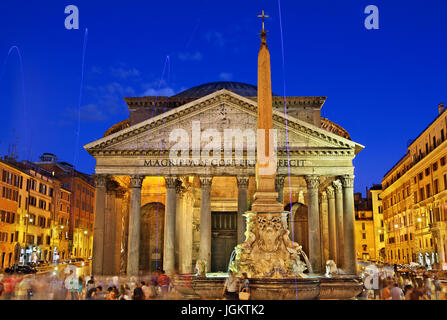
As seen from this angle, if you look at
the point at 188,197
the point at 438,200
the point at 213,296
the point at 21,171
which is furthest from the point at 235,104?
the point at 21,171

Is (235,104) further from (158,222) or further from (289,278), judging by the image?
(289,278)

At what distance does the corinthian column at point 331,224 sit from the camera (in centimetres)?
3209

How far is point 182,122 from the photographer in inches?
1149

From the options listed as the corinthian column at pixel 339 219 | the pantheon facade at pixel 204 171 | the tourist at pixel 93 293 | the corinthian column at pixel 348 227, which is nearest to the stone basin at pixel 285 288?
the tourist at pixel 93 293

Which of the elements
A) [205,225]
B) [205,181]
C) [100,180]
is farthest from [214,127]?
[100,180]

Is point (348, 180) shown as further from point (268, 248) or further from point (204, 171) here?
point (268, 248)

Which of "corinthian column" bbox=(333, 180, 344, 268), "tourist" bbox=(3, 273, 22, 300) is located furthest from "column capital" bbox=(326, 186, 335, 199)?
"tourist" bbox=(3, 273, 22, 300)

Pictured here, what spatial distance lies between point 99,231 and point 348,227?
14.7 metres

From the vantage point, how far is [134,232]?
28.4 metres

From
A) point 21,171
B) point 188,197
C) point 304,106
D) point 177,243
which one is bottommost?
point 177,243

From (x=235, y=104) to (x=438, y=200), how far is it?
68.6 feet

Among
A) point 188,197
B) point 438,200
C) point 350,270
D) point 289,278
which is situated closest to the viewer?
point 289,278

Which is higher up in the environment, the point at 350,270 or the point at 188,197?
the point at 188,197

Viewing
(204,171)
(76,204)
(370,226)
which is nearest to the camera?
(204,171)
